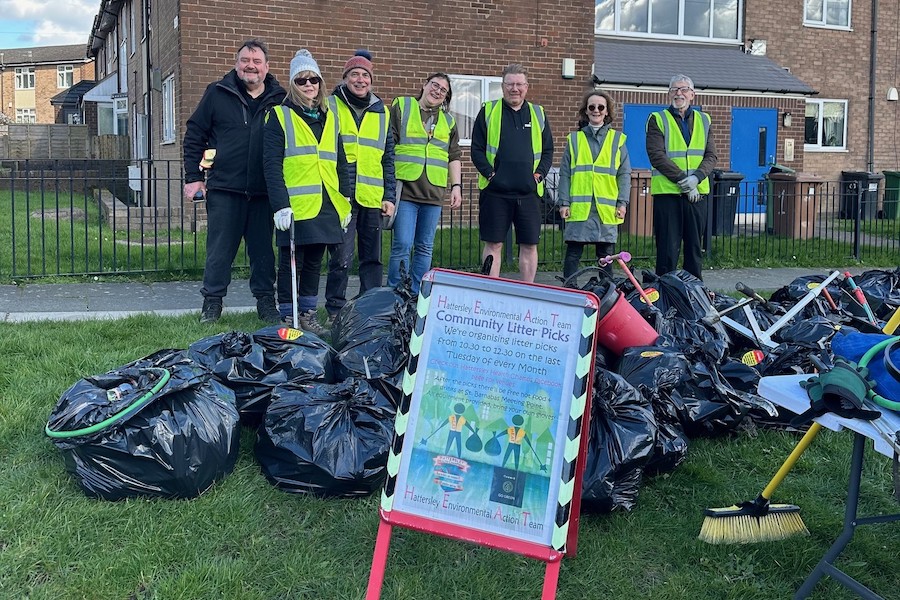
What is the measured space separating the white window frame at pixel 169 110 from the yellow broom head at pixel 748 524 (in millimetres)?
12152

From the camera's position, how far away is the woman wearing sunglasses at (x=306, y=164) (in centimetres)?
576

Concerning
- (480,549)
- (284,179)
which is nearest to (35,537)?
(480,549)

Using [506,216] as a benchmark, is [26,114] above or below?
above

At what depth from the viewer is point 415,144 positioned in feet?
22.8

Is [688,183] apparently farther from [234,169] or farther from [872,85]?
[872,85]

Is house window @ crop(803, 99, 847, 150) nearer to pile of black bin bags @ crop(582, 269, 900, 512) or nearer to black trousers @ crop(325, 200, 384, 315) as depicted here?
pile of black bin bags @ crop(582, 269, 900, 512)

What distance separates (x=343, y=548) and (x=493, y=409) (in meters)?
0.95

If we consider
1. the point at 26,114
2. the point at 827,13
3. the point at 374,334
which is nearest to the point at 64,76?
the point at 26,114

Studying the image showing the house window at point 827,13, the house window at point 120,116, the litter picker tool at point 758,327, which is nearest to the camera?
the litter picker tool at point 758,327

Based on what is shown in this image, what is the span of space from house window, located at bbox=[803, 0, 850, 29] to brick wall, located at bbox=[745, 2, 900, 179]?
5.9 inches

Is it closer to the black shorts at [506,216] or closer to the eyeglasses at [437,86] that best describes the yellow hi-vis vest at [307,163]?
the eyeglasses at [437,86]

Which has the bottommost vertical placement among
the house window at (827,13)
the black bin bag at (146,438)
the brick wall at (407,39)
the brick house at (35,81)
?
the black bin bag at (146,438)

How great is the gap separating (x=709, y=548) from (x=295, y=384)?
76.1 inches

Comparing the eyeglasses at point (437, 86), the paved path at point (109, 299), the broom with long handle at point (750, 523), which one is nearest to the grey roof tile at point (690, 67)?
the paved path at point (109, 299)
